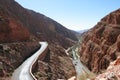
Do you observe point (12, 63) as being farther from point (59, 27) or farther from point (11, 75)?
point (59, 27)

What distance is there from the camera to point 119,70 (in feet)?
33.2

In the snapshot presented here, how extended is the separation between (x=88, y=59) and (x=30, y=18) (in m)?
60.6

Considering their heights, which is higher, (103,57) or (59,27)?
(103,57)

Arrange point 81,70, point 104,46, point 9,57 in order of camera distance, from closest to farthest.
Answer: point 9,57 → point 81,70 → point 104,46

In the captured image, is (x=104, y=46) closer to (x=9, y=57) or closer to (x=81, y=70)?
(x=81, y=70)

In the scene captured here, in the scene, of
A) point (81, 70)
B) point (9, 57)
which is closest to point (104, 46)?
point (81, 70)

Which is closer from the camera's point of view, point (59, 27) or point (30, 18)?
point (30, 18)

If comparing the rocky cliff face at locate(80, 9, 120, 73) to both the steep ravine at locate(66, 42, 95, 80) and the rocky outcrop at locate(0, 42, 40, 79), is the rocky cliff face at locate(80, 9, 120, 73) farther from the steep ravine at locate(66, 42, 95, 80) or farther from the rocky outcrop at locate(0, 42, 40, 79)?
the rocky outcrop at locate(0, 42, 40, 79)

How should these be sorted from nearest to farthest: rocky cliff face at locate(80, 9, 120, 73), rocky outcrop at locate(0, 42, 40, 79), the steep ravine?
the steep ravine < rocky outcrop at locate(0, 42, 40, 79) < rocky cliff face at locate(80, 9, 120, 73)

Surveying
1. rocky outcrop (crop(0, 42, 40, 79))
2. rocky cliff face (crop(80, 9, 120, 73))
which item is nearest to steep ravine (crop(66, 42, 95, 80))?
rocky cliff face (crop(80, 9, 120, 73))

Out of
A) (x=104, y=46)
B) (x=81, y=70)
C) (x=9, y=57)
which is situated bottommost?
(x=81, y=70)

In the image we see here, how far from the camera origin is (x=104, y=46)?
74.8 metres

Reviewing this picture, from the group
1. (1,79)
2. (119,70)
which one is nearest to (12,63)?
(1,79)

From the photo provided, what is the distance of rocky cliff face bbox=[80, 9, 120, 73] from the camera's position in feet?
216
